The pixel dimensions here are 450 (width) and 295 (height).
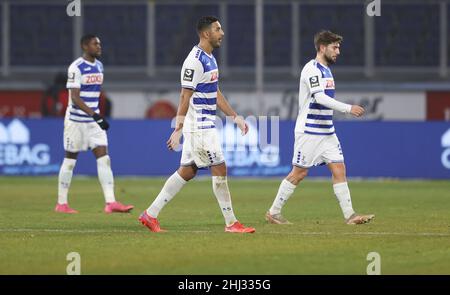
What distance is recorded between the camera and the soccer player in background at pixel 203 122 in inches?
522

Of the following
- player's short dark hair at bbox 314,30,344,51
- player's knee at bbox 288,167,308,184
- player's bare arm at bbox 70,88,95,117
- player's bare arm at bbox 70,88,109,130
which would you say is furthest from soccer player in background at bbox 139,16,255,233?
player's bare arm at bbox 70,88,95,117

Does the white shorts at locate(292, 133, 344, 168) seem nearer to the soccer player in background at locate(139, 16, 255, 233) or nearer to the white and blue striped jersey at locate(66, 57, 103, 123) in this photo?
the soccer player in background at locate(139, 16, 255, 233)

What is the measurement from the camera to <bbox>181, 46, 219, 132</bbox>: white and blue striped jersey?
13.3 metres

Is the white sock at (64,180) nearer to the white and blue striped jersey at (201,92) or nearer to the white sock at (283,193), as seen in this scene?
the white sock at (283,193)

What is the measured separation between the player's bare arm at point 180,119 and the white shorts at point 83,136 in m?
4.29

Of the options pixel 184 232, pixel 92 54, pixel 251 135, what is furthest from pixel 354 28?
pixel 184 232

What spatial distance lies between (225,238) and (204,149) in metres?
1.08

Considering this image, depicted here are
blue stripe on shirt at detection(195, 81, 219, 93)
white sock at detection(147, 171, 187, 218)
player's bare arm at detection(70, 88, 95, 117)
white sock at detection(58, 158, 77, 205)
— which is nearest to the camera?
blue stripe on shirt at detection(195, 81, 219, 93)

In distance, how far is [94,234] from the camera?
13547 millimetres

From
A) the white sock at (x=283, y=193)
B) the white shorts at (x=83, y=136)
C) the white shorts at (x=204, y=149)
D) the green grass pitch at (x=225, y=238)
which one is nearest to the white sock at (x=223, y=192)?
the white shorts at (x=204, y=149)

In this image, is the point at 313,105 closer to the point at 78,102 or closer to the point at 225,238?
the point at 225,238

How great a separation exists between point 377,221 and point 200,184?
9.66 meters

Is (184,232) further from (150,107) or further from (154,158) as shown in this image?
(150,107)

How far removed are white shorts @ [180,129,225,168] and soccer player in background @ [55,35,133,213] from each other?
12.2ft
